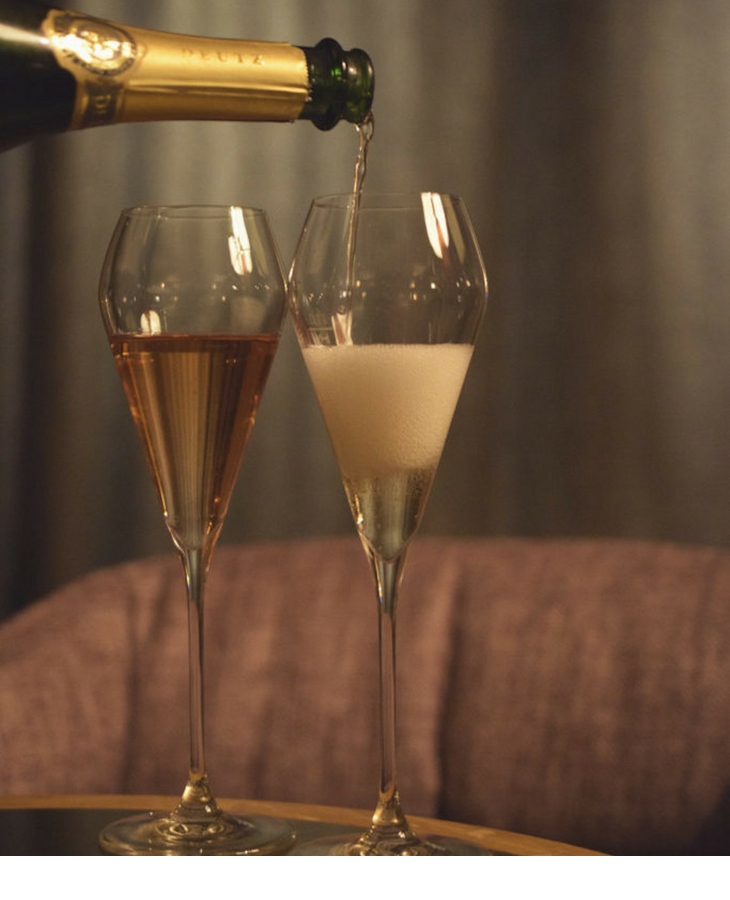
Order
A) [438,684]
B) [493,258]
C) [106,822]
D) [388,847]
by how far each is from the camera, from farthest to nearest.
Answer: [493,258] < [438,684] < [106,822] < [388,847]

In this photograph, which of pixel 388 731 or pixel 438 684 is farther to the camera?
pixel 438 684

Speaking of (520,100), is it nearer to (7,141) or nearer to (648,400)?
(648,400)

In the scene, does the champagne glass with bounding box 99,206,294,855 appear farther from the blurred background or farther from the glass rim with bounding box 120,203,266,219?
the blurred background

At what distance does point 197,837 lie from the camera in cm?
66

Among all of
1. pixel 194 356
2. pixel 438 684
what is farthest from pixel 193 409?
pixel 438 684

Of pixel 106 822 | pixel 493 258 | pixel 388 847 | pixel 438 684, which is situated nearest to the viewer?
pixel 388 847

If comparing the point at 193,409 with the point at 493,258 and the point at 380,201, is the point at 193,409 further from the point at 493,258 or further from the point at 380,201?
the point at 493,258

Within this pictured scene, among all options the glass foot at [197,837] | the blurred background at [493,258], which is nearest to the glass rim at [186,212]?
the glass foot at [197,837]

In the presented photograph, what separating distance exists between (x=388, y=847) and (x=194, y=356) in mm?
261

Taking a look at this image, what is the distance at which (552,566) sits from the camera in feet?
5.09

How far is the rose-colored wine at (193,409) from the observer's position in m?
0.66

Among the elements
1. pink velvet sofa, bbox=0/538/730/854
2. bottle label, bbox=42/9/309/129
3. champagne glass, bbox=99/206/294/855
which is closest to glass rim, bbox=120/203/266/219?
champagne glass, bbox=99/206/294/855

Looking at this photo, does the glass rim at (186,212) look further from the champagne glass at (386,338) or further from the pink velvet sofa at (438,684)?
the pink velvet sofa at (438,684)

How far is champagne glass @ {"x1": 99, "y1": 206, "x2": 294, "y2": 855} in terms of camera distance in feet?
2.18
